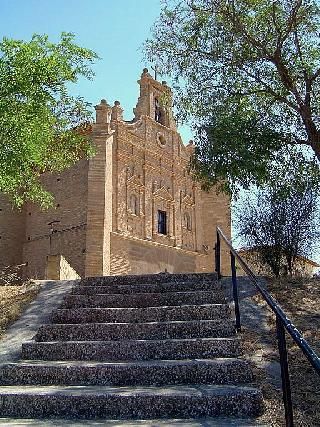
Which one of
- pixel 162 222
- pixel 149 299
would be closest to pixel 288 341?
pixel 149 299

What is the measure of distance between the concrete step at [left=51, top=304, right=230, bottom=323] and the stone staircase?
13 mm

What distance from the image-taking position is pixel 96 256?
20141 mm

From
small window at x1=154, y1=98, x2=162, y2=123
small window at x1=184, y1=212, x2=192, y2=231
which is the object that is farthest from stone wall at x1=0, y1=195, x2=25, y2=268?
small window at x1=154, y1=98, x2=162, y2=123

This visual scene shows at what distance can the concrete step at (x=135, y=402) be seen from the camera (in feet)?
12.7

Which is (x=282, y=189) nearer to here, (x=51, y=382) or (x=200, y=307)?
(x=200, y=307)

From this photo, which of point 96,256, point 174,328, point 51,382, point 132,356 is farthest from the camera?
point 96,256

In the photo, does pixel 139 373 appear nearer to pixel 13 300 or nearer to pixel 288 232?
pixel 13 300

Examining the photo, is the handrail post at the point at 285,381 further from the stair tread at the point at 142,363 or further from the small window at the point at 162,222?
the small window at the point at 162,222

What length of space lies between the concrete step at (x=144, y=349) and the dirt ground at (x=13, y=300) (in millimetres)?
1298

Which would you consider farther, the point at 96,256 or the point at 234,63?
the point at 96,256

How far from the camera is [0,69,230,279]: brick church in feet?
69.2

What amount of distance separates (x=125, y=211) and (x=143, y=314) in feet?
55.1

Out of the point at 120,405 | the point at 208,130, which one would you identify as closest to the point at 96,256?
the point at 208,130

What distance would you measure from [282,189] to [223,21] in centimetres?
403
